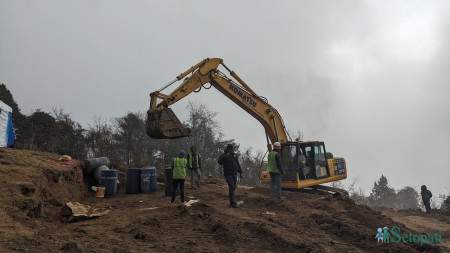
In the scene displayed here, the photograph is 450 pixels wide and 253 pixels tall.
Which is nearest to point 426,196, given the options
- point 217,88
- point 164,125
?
point 217,88

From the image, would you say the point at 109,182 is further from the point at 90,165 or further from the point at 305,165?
the point at 305,165

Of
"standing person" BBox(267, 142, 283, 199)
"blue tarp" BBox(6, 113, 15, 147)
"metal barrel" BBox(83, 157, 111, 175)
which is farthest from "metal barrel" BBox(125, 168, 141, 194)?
"blue tarp" BBox(6, 113, 15, 147)

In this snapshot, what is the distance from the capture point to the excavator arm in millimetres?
9066

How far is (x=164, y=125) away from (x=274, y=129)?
5.44 m

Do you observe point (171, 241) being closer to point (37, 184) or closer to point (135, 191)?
point (37, 184)

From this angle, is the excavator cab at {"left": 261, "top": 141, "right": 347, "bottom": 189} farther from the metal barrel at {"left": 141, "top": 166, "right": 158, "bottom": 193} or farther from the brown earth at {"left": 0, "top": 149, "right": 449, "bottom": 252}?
the metal barrel at {"left": 141, "top": 166, "right": 158, "bottom": 193}

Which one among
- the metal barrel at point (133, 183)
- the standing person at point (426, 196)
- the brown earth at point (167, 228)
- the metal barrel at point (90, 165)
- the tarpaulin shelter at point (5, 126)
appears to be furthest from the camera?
the tarpaulin shelter at point (5, 126)

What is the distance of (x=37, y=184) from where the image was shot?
7.18m

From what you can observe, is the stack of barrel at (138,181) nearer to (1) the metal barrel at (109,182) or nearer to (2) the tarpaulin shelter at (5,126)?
(1) the metal barrel at (109,182)

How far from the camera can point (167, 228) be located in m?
5.77

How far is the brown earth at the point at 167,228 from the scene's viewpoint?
15.1 feet

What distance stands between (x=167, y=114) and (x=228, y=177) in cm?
265

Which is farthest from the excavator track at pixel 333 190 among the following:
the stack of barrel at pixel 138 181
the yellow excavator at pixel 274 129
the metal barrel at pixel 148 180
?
the stack of barrel at pixel 138 181

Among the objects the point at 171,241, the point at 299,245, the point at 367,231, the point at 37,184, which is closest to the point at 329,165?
the point at 367,231
